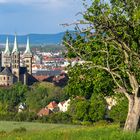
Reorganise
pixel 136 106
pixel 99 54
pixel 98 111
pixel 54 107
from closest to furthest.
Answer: pixel 136 106 < pixel 99 54 < pixel 98 111 < pixel 54 107

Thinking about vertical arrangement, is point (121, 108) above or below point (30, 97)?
below

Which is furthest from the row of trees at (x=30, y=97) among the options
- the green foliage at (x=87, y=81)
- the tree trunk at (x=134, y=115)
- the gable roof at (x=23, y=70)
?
the tree trunk at (x=134, y=115)

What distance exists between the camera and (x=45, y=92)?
101 m

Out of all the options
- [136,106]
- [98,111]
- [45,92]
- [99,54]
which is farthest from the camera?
[45,92]

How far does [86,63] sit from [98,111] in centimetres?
3779

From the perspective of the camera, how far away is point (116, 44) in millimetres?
17141

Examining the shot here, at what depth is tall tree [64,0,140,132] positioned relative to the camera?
1584 cm

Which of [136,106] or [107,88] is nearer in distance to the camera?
[136,106]

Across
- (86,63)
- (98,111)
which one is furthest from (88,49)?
(98,111)

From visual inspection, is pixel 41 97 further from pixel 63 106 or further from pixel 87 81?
pixel 87 81

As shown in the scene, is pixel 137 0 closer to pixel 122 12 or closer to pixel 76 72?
pixel 122 12

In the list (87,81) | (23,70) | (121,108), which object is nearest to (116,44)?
(87,81)

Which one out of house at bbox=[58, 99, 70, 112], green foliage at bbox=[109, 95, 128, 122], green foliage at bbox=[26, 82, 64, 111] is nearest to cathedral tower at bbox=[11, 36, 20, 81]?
green foliage at bbox=[26, 82, 64, 111]

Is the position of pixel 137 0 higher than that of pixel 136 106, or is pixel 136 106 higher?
pixel 137 0
